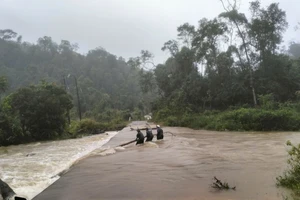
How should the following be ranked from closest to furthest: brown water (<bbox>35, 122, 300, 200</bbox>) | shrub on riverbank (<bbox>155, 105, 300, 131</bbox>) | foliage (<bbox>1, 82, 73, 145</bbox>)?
brown water (<bbox>35, 122, 300, 200</bbox>) < shrub on riverbank (<bbox>155, 105, 300, 131</bbox>) < foliage (<bbox>1, 82, 73, 145</bbox>)

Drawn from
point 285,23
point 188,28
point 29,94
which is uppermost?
point 188,28

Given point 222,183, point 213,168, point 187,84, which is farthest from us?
point 187,84

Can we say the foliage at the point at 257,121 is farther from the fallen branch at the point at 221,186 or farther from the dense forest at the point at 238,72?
the fallen branch at the point at 221,186

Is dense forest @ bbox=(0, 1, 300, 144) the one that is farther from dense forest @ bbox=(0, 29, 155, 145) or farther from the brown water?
the brown water

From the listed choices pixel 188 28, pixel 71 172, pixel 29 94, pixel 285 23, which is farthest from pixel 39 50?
pixel 71 172

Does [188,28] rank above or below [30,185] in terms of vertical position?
above

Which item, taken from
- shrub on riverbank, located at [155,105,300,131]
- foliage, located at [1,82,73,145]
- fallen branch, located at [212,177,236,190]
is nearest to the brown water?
fallen branch, located at [212,177,236,190]

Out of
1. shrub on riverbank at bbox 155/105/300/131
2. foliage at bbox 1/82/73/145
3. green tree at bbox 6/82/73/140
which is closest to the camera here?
shrub on riverbank at bbox 155/105/300/131

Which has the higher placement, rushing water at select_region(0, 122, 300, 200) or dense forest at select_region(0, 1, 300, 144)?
dense forest at select_region(0, 1, 300, 144)

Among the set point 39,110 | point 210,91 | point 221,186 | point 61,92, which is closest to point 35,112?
point 39,110

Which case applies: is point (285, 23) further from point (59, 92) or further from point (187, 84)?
point (59, 92)

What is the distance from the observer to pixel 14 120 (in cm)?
2461

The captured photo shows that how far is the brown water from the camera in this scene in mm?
6305

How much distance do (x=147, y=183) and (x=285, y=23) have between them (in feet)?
94.5
